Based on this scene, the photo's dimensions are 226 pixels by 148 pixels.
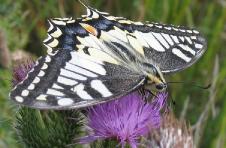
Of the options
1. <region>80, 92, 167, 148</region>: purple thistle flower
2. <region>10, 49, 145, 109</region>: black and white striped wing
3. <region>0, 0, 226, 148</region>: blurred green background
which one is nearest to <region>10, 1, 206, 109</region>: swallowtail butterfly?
<region>10, 49, 145, 109</region>: black and white striped wing

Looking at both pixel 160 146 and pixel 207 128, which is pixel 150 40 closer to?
pixel 160 146

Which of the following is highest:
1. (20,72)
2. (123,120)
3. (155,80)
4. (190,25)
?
(190,25)

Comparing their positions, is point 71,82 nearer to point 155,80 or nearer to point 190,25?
point 155,80

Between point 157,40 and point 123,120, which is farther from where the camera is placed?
point 157,40

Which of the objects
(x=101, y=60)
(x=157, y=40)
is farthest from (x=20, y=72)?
(x=157, y=40)

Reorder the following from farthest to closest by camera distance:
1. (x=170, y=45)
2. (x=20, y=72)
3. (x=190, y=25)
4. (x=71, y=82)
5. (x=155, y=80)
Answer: (x=190, y=25) < (x=170, y=45) < (x=20, y=72) < (x=155, y=80) < (x=71, y=82)

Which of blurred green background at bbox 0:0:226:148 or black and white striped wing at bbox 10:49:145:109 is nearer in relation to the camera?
Result: black and white striped wing at bbox 10:49:145:109

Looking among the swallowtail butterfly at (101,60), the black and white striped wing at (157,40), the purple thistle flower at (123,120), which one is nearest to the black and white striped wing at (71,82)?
the swallowtail butterfly at (101,60)

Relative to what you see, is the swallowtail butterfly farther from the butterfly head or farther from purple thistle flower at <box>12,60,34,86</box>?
purple thistle flower at <box>12,60,34,86</box>
